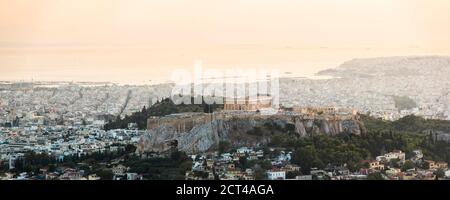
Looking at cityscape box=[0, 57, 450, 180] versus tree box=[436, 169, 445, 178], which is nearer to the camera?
tree box=[436, 169, 445, 178]

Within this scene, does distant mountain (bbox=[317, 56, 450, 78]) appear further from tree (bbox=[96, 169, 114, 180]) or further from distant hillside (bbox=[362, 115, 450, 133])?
tree (bbox=[96, 169, 114, 180])

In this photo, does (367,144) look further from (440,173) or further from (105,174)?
(105,174)

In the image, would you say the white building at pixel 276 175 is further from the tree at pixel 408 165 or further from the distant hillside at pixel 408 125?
the distant hillside at pixel 408 125

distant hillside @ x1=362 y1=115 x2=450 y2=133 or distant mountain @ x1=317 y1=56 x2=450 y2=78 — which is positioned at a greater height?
distant mountain @ x1=317 y1=56 x2=450 y2=78

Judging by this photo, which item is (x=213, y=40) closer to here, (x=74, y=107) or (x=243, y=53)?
(x=243, y=53)

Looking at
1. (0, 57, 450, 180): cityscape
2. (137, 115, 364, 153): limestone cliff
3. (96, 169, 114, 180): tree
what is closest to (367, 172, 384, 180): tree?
(0, 57, 450, 180): cityscape

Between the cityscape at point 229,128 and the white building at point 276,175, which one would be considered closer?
the white building at point 276,175

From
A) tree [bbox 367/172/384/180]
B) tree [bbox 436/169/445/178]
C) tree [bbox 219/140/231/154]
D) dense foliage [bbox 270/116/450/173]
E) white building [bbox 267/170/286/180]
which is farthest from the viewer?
tree [bbox 219/140/231/154]

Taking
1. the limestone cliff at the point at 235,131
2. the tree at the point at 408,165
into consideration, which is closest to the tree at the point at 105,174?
the limestone cliff at the point at 235,131

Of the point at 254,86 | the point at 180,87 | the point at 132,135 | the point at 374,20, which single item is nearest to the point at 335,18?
the point at 374,20
